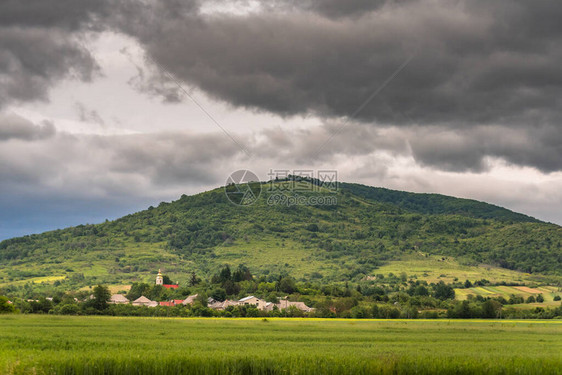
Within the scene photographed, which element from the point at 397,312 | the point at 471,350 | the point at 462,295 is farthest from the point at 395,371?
the point at 462,295

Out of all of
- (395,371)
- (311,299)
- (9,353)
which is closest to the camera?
(395,371)

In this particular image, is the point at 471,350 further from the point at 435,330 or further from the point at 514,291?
the point at 514,291

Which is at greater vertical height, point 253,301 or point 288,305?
point 253,301

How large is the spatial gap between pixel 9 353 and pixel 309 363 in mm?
16303

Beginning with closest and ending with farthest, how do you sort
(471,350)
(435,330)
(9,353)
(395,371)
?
(395,371), (9,353), (471,350), (435,330)

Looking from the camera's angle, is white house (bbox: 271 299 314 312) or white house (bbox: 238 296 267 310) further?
white house (bbox: 238 296 267 310)

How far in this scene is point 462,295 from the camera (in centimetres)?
17788

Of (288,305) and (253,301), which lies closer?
(288,305)

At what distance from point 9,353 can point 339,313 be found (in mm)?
79519

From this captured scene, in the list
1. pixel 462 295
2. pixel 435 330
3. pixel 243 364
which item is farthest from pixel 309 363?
pixel 462 295

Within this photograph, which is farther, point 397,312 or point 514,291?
point 514,291

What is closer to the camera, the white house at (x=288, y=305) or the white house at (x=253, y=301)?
the white house at (x=288, y=305)

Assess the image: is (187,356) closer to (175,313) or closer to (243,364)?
(243,364)

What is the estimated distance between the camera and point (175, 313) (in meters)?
103
